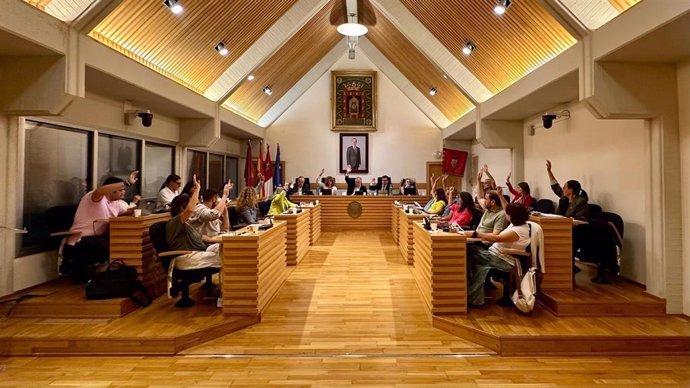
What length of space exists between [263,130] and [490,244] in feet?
29.6

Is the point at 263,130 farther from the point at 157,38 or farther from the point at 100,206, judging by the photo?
the point at 100,206

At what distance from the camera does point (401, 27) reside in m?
7.15

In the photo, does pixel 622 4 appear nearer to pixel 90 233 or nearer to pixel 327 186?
pixel 90 233

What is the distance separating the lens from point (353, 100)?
482 inches

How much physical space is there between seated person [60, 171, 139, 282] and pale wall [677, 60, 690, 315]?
5812 millimetres

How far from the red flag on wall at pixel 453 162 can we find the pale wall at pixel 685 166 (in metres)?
7.74

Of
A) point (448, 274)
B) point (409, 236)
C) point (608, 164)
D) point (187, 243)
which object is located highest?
point (608, 164)

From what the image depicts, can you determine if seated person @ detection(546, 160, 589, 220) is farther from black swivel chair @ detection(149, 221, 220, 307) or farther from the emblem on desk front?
the emblem on desk front

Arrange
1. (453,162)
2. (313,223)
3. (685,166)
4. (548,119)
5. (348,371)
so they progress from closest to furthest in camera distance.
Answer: (348,371) < (685,166) < (548,119) < (313,223) < (453,162)

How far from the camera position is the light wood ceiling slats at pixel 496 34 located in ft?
15.6

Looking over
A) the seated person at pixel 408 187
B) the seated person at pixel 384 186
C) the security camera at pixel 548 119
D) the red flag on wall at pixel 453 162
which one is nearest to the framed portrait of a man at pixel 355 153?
the seated person at pixel 384 186

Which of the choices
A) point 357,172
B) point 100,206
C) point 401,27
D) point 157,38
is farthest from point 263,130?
point 100,206

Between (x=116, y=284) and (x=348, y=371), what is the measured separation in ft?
8.37

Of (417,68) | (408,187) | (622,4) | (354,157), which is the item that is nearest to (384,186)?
(408,187)
